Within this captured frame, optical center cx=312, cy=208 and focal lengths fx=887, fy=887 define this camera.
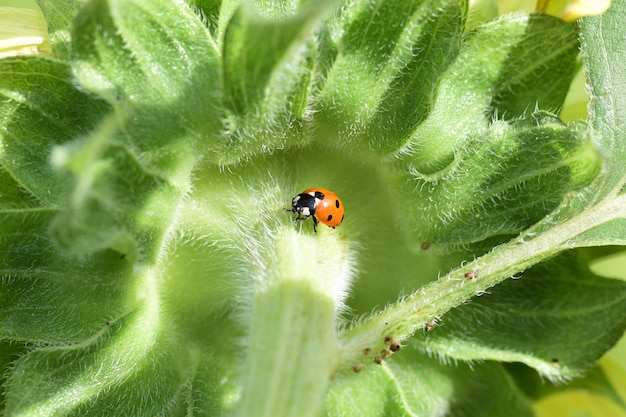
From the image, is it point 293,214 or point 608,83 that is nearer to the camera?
point 293,214

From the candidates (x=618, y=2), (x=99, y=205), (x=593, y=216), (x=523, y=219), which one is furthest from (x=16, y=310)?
(x=618, y=2)

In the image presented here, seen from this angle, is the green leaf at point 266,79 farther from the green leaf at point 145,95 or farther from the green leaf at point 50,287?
the green leaf at point 50,287

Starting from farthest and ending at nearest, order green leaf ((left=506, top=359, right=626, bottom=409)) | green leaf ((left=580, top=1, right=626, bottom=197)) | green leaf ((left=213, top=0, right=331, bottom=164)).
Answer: green leaf ((left=506, top=359, right=626, bottom=409)) < green leaf ((left=580, top=1, right=626, bottom=197)) < green leaf ((left=213, top=0, right=331, bottom=164))

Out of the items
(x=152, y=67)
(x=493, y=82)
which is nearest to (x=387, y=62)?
(x=493, y=82)

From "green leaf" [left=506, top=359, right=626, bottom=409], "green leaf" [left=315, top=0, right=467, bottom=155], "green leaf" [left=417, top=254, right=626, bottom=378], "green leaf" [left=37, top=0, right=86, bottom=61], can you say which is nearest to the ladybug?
"green leaf" [left=315, top=0, right=467, bottom=155]

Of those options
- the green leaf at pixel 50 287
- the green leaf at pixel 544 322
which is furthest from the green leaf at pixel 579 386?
the green leaf at pixel 50 287

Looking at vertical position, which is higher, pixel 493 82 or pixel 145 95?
pixel 493 82

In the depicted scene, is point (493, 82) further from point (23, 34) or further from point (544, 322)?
point (23, 34)

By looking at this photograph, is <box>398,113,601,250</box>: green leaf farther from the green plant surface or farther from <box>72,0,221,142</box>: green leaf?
<box>72,0,221,142</box>: green leaf
